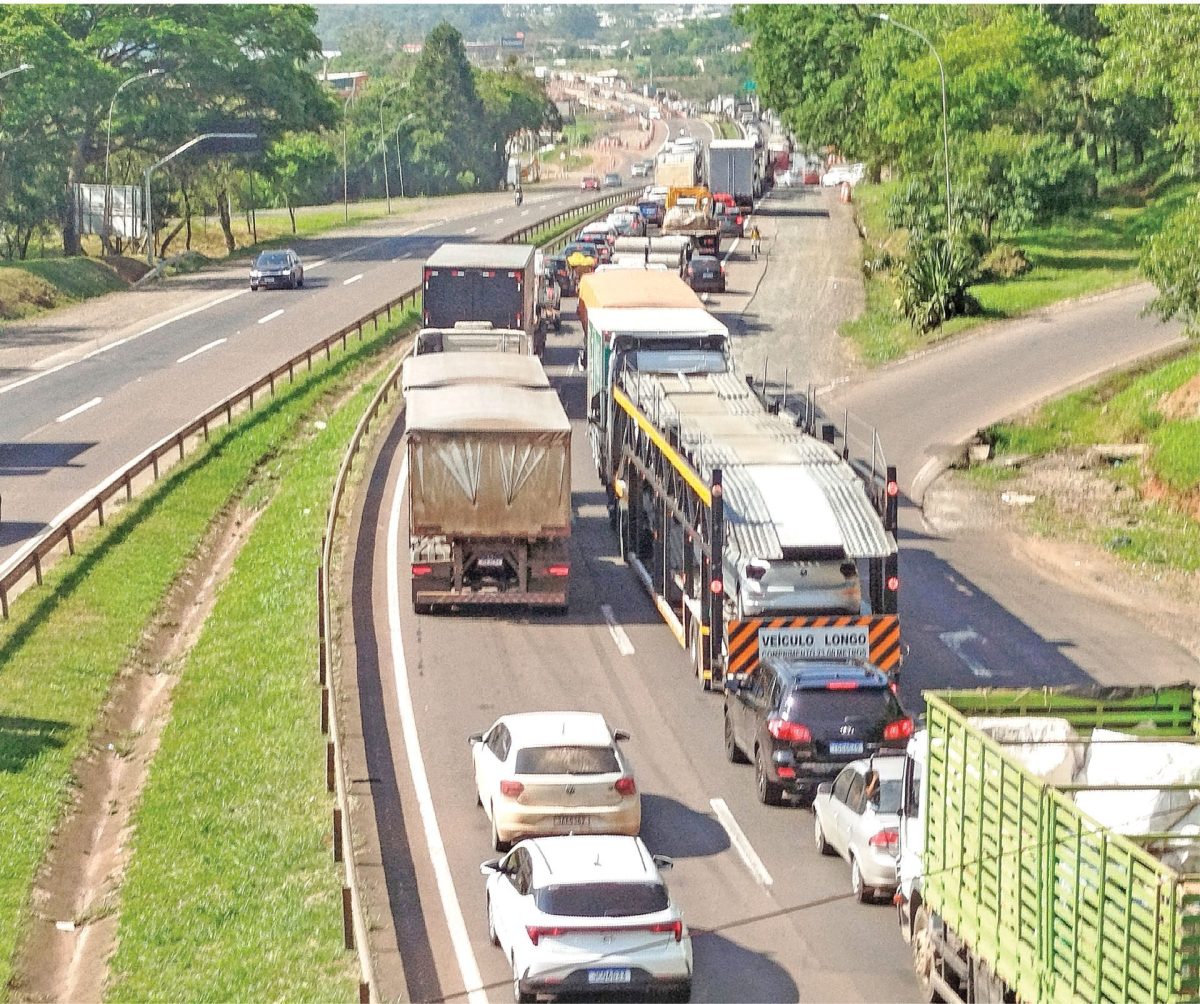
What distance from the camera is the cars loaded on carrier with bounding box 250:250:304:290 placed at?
7762 centimetres

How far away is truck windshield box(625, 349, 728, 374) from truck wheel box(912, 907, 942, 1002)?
19.1 meters

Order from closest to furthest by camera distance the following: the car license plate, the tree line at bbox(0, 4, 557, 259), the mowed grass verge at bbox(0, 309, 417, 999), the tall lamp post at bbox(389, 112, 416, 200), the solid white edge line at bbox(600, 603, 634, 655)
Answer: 1. the car license plate
2. the mowed grass verge at bbox(0, 309, 417, 999)
3. the solid white edge line at bbox(600, 603, 634, 655)
4. the tree line at bbox(0, 4, 557, 259)
5. the tall lamp post at bbox(389, 112, 416, 200)

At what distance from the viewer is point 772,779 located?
21672 mm

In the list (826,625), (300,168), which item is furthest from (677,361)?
(300,168)

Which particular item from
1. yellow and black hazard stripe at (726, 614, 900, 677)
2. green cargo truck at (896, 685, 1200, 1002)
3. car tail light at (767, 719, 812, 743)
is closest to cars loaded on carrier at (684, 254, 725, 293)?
yellow and black hazard stripe at (726, 614, 900, 677)

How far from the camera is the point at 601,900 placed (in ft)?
53.2

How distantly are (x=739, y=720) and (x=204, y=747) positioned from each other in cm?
748

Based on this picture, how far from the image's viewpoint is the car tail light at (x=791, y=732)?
21.4 metres

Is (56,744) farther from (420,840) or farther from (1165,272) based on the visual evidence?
(1165,272)

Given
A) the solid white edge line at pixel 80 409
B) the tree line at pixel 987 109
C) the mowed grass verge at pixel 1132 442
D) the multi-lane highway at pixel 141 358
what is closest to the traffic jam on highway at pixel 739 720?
the mowed grass verge at pixel 1132 442

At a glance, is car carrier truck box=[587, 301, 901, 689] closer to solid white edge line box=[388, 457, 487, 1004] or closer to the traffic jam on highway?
the traffic jam on highway

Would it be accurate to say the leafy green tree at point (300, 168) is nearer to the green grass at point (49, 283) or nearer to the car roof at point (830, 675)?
the green grass at point (49, 283)

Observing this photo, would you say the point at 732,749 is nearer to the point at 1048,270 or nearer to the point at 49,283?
the point at 1048,270

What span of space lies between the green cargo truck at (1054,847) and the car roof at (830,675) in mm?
4109
